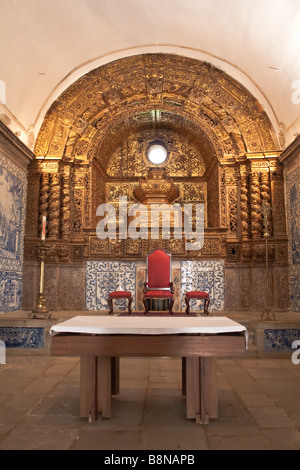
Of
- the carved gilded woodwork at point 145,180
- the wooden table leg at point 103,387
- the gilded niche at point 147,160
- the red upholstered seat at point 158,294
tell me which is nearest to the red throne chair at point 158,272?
the red upholstered seat at point 158,294

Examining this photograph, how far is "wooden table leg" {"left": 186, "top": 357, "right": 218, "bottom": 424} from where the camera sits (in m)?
2.96

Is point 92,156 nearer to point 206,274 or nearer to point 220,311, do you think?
point 206,274

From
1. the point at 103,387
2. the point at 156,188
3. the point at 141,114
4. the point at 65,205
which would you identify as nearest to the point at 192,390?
the point at 103,387

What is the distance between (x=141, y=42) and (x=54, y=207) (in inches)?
162

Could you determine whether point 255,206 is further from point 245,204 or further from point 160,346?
point 160,346

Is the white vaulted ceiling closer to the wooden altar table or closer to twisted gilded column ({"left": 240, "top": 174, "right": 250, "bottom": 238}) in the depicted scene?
twisted gilded column ({"left": 240, "top": 174, "right": 250, "bottom": 238})

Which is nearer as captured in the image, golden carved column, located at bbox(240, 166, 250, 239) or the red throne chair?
the red throne chair

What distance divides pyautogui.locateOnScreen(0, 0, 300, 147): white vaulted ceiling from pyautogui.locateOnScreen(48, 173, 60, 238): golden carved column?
1.15 meters

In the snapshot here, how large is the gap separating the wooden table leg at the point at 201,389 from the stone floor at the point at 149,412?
0.27ft

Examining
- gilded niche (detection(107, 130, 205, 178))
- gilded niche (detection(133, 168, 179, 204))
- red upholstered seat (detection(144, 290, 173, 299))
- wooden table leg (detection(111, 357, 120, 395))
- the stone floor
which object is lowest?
the stone floor

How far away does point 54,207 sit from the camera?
8.97 m

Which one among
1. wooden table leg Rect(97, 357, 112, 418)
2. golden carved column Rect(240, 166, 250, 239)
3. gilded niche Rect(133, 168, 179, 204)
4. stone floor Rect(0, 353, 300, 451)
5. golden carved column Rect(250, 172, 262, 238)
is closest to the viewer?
stone floor Rect(0, 353, 300, 451)

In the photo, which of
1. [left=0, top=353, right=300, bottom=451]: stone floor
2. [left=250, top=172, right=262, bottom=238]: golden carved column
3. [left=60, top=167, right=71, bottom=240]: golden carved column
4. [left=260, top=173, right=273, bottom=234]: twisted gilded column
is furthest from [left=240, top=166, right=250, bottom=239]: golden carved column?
[left=0, top=353, right=300, bottom=451]: stone floor
